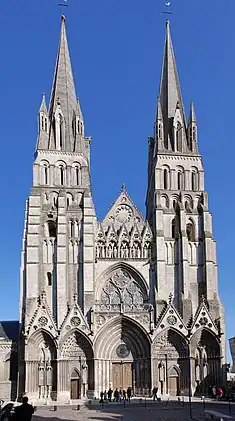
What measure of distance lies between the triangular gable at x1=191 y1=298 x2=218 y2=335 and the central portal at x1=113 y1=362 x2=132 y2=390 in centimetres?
574

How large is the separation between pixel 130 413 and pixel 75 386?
46.4 feet

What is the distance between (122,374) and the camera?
160 feet

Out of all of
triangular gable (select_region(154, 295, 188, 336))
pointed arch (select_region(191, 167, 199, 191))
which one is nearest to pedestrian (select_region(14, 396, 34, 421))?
triangular gable (select_region(154, 295, 188, 336))

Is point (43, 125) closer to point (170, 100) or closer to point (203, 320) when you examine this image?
point (170, 100)

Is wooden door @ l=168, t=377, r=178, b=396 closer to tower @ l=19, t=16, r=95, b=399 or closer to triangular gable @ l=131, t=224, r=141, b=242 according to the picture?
tower @ l=19, t=16, r=95, b=399

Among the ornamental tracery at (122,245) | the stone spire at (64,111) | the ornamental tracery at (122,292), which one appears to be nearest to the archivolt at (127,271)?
the ornamental tracery at (122,292)

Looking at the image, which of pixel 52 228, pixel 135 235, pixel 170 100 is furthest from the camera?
pixel 170 100

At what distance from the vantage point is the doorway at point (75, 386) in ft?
153

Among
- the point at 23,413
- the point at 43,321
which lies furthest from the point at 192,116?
the point at 23,413

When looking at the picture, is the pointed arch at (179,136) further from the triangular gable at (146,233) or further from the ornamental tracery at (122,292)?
the ornamental tracery at (122,292)

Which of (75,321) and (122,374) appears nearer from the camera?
(75,321)

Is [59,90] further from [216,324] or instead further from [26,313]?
[216,324]

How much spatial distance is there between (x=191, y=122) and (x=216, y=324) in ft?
57.9

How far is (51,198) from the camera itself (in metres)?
51.8
